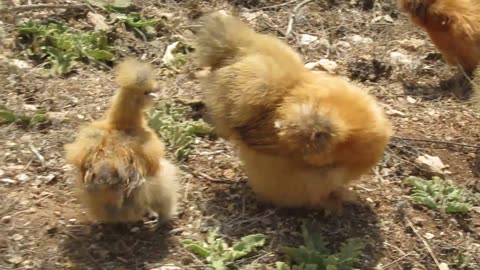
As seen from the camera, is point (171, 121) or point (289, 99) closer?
point (289, 99)

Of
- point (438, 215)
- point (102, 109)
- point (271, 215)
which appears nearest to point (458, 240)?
point (438, 215)

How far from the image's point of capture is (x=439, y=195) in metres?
4.42

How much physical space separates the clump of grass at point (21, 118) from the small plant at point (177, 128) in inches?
24.4

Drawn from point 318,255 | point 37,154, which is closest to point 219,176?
point 318,255

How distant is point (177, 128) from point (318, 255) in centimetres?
119

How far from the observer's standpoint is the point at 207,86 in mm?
4141

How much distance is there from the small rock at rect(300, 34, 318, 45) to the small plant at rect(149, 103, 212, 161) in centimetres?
126

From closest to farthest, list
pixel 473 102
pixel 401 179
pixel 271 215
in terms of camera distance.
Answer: pixel 271 215, pixel 401 179, pixel 473 102

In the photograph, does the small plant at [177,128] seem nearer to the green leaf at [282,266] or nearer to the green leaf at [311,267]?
the green leaf at [282,266]

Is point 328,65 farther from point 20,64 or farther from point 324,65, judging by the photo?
point 20,64

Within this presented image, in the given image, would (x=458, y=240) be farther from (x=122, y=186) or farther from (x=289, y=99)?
(x=122, y=186)

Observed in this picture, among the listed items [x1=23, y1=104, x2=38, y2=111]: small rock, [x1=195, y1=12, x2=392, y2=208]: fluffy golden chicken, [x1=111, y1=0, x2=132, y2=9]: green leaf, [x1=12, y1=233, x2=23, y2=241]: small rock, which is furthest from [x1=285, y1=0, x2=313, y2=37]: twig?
[x1=12, y1=233, x2=23, y2=241]: small rock

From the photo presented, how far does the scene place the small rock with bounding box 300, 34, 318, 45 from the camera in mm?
5725

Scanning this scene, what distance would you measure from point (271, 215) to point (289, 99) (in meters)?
0.66
